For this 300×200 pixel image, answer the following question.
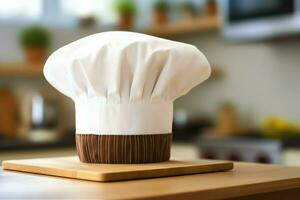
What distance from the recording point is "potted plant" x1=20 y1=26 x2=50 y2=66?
3.58 metres

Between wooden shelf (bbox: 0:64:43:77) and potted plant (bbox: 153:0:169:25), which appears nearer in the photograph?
wooden shelf (bbox: 0:64:43:77)

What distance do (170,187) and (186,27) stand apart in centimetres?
300

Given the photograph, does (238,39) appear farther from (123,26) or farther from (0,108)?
(0,108)

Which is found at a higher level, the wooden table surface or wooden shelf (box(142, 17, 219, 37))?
wooden shelf (box(142, 17, 219, 37))

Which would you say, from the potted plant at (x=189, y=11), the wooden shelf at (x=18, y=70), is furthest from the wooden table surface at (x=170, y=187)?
the potted plant at (x=189, y=11)

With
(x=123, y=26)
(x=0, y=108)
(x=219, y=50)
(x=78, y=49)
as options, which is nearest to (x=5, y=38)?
(x=0, y=108)

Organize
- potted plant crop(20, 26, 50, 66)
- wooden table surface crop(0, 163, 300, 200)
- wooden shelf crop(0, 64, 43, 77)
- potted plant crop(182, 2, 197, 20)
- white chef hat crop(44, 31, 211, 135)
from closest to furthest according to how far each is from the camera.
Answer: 1. wooden table surface crop(0, 163, 300, 200)
2. white chef hat crop(44, 31, 211, 135)
3. wooden shelf crop(0, 64, 43, 77)
4. potted plant crop(20, 26, 50, 66)
5. potted plant crop(182, 2, 197, 20)

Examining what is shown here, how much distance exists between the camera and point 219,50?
387 cm

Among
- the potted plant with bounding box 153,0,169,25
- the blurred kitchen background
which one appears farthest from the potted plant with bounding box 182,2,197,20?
the potted plant with bounding box 153,0,169,25

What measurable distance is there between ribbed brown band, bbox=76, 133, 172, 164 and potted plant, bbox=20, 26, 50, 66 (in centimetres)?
256

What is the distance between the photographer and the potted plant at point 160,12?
397cm

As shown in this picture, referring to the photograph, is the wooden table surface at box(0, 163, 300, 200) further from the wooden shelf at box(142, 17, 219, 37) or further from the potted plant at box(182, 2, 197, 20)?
the potted plant at box(182, 2, 197, 20)

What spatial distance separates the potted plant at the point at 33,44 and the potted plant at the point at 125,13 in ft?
1.74

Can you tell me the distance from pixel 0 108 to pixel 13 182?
8.75ft
